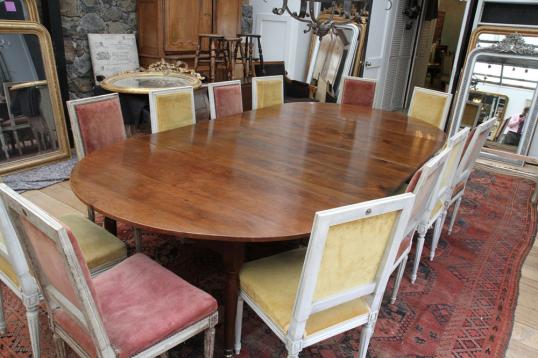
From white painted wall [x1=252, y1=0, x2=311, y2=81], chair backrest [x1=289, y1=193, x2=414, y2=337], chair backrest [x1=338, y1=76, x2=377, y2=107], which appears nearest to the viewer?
chair backrest [x1=289, y1=193, x2=414, y2=337]

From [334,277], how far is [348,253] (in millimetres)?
91

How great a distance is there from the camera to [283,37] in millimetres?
6016

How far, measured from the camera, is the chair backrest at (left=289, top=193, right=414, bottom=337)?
1.14 m

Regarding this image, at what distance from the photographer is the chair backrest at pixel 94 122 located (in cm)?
213

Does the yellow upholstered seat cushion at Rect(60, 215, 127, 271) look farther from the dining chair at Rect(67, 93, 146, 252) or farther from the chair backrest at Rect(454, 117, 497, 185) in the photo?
the chair backrest at Rect(454, 117, 497, 185)

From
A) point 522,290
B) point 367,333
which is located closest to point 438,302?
point 522,290

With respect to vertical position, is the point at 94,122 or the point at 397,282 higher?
the point at 94,122

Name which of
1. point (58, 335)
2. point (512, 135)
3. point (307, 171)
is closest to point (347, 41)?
point (512, 135)

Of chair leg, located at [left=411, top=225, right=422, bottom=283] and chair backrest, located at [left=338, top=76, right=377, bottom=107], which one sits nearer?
chair leg, located at [left=411, top=225, right=422, bottom=283]

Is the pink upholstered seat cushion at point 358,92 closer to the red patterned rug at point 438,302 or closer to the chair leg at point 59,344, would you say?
the red patterned rug at point 438,302

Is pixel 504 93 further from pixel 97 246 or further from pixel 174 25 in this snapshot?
pixel 97 246

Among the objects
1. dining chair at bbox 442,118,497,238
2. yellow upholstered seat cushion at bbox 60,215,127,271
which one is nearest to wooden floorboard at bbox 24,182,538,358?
dining chair at bbox 442,118,497,238

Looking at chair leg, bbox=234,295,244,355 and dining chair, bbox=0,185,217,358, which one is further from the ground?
dining chair, bbox=0,185,217,358

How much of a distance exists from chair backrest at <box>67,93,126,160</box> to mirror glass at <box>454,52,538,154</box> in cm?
407
